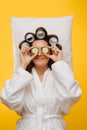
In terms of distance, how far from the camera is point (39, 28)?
2107 mm

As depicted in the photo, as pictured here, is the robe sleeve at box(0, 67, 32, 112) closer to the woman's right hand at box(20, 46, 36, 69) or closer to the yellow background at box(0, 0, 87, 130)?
the woman's right hand at box(20, 46, 36, 69)

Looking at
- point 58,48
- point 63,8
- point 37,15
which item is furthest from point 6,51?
point 58,48

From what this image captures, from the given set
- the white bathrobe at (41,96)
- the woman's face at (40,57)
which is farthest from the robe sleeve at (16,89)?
the woman's face at (40,57)

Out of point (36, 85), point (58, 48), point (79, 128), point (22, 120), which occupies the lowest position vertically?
point (79, 128)

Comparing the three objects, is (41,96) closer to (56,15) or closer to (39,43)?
(39,43)

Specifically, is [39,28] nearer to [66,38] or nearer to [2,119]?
[66,38]

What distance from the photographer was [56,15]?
271cm

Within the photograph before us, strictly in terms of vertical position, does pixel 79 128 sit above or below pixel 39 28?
below

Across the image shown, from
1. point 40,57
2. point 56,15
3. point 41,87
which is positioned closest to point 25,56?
point 40,57

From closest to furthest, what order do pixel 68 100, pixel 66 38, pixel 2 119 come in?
1. pixel 68 100
2. pixel 66 38
3. pixel 2 119

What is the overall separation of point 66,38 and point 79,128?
72cm

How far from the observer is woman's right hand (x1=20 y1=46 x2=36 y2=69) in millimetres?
2047

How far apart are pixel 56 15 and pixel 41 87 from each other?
0.82m

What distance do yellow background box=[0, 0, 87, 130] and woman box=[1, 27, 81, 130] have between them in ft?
1.93
